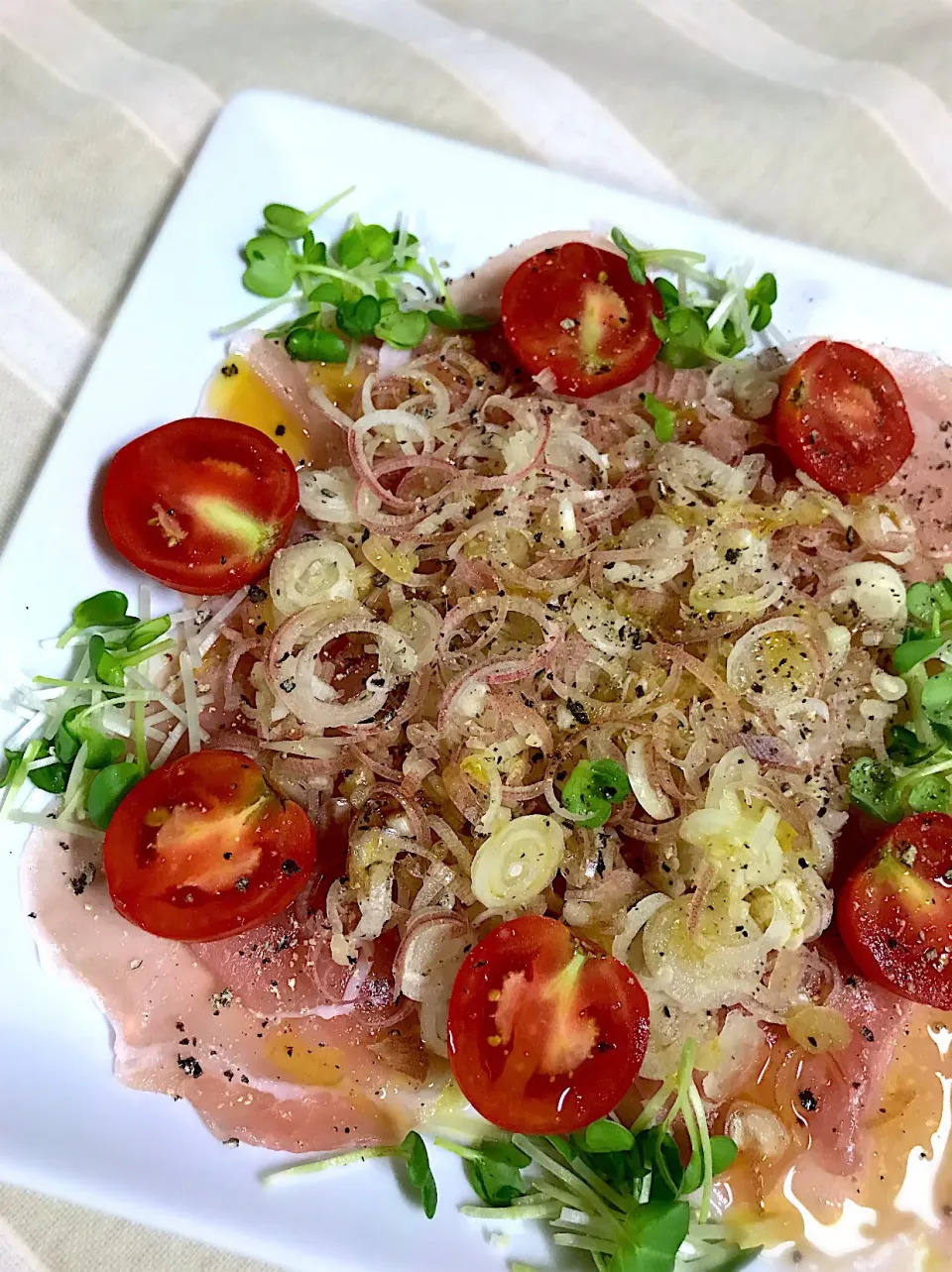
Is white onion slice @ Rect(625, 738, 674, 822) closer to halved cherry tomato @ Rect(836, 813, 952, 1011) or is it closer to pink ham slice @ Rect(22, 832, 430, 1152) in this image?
halved cherry tomato @ Rect(836, 813, 952, 1011)

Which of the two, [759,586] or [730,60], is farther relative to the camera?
[730,60]

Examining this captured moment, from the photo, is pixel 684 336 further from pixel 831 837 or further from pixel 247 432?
pixel 831 837

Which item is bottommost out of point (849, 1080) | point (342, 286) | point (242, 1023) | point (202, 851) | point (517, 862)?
point (242, 1023)

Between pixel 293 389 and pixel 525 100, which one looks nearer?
pixel 293 389

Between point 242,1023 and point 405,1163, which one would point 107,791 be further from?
point 405,1163

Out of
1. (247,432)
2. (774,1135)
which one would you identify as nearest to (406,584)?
(247,432)

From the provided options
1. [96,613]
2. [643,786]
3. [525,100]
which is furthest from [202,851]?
[525,100]

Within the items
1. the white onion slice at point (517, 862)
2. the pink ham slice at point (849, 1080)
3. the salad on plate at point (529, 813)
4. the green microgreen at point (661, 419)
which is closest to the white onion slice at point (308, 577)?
the salad on plate at point (529, 813)
